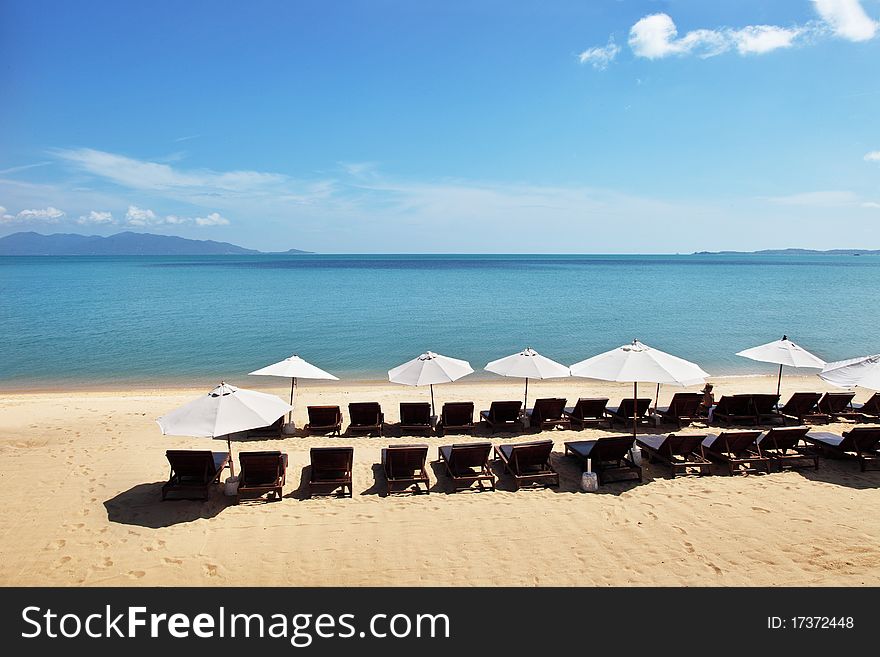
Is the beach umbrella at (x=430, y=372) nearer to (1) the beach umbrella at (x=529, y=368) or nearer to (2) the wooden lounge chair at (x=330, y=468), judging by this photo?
(1) the beach umbrella at (x=529, y=368)

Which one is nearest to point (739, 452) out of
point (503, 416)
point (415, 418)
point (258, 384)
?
point (503, 416)

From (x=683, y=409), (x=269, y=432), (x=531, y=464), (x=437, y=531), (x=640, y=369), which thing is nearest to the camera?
(x=437, y=531)

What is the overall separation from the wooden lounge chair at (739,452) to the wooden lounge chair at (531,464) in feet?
10.3

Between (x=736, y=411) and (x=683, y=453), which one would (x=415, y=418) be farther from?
(x=736, y=411)

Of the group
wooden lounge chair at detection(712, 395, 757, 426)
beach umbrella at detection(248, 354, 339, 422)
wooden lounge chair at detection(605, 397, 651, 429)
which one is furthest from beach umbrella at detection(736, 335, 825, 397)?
beach umbrella at detection(248, 354, 339, 422)

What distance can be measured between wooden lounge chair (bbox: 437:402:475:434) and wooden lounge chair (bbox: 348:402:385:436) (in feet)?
4.73

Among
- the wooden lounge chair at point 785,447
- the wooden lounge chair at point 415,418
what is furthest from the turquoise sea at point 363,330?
the wooden lounge chair at point 785,447

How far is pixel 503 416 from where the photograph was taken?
11.0 metres

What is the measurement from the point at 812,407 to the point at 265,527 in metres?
13.0

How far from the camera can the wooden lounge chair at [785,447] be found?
342 inches

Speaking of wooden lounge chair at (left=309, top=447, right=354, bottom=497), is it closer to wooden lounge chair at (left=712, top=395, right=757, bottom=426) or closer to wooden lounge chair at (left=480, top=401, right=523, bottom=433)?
wooden lounge chair at (left=480, top=401, right=523, bottom=433)

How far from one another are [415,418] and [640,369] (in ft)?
16.8
